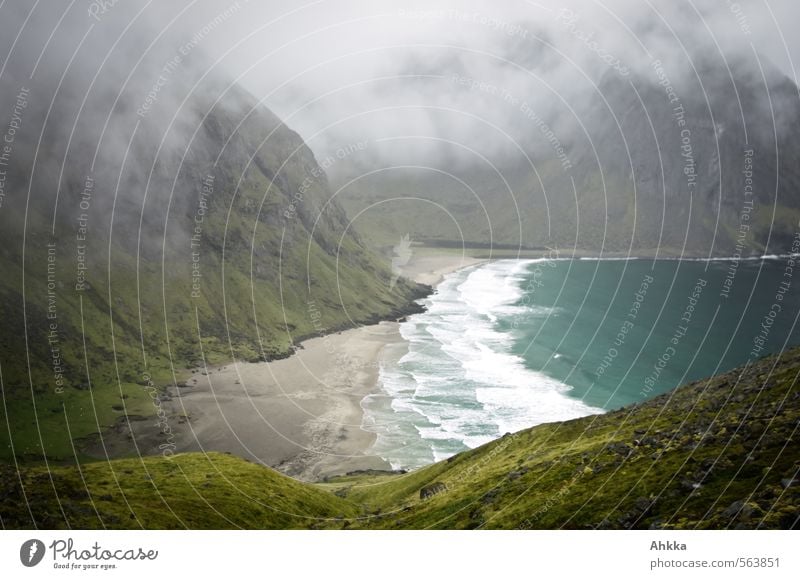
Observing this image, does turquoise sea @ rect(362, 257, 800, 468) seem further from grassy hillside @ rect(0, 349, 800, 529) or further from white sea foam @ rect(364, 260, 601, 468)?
grassy hillside @ rect(0, 349, 800, 529)

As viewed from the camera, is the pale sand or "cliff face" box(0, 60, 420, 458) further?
"cliff face" box(0, 60, 420, 458)

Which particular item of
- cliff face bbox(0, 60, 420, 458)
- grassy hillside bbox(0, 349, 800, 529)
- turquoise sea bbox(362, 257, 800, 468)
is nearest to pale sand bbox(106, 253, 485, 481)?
turquoise sea bbox(362, 257, 800, 468)

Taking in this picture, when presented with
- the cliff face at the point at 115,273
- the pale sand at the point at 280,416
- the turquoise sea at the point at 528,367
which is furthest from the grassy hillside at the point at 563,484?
the cliff face at the point at 115,273

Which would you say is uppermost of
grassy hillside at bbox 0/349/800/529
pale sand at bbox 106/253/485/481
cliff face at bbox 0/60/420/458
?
cliff face at bbox 0/60/420/458

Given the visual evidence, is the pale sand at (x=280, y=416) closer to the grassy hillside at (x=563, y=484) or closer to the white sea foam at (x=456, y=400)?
the white sea foam at (x=456, y=400)

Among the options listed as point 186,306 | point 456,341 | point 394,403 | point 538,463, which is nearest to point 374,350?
point 456,341
